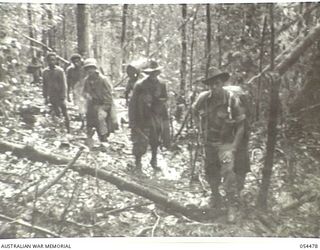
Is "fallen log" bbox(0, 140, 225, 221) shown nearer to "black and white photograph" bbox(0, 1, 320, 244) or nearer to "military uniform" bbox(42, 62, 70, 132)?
"black and white photograph" bbox(0, 1, 320, 244)

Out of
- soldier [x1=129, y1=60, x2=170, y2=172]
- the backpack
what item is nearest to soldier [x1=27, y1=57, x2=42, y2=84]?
soldier [x1=129, y1=60, x2=170, y2=172]

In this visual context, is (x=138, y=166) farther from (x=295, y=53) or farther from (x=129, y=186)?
(x=295, y=53)

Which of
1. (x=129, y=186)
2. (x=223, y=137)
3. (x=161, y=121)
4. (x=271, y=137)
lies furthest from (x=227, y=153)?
(x=129, y=186)

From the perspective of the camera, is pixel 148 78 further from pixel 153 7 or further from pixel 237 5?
pixel 237 5

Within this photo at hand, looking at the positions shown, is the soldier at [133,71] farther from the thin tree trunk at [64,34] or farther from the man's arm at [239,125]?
the man's arm at [239,125]

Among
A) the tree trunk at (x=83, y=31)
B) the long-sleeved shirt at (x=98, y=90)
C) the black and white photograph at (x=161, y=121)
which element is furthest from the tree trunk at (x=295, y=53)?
the tree trunk at (x=83, y=31)

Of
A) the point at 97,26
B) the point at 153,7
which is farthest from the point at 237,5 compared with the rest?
the point at 97,26
